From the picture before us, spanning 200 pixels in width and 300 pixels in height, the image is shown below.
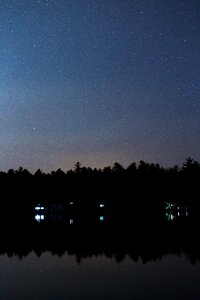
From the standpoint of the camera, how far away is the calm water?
16.3 m

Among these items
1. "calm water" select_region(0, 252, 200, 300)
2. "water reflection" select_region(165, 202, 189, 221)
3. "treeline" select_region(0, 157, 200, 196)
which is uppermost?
"treeline" select_region(0, 157, 200, 196)

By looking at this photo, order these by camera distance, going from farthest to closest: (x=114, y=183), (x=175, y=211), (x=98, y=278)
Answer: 1. (x=175, y=211)
2. (x=114, y=183)
3. (x=98, y=278)

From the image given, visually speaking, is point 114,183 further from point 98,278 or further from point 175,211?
point 98,278

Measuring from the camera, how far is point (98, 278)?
1991 cm

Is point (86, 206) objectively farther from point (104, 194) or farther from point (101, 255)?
point (101, 255)

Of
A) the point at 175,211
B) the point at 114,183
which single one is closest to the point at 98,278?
the point at 114,183

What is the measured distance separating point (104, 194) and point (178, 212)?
1623 centimetres

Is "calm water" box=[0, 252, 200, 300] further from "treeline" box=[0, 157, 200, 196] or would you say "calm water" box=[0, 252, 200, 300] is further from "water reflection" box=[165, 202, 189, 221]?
"water reflection" box=[165, 202, 189, 221]

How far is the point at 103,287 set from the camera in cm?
1775

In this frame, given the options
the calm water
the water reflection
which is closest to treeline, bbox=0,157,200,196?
the water reflection

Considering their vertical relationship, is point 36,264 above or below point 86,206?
below

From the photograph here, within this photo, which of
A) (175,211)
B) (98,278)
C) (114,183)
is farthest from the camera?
(175,211)

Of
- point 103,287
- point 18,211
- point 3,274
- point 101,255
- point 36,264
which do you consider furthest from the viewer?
point 18,211

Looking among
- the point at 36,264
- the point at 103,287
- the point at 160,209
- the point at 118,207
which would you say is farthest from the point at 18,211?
the point at 103,287
